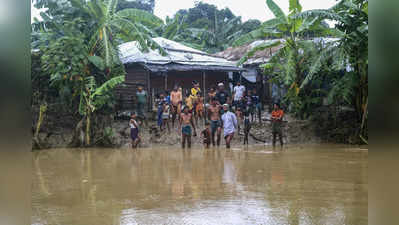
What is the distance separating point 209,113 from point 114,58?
4.02 meters

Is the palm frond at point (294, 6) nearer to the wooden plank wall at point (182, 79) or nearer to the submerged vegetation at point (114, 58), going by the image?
the submerged vegetation at point (114, 58)

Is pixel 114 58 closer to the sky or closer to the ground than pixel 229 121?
closer to the sky

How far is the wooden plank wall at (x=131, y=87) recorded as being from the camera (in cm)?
1759

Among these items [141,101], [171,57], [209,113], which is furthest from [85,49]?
[209,113]

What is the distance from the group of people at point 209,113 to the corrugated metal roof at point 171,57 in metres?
1.43

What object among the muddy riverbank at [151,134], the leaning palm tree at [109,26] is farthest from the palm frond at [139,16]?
the muddy riverbank at [151,134]

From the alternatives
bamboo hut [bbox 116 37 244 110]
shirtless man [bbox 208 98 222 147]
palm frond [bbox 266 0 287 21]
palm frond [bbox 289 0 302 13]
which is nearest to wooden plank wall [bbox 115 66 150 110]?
bamboo hut [bbox 116 37 244 110]

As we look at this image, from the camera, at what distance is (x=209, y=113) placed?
14.2 m

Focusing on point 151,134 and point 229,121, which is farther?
point 151,134

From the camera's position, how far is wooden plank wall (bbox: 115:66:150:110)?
57.7ft

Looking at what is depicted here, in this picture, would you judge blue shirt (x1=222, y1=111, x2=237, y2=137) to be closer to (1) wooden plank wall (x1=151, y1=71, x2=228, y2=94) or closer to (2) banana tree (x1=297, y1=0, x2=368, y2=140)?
(2) banana tree (x1=297, y1=0, x2=368, y2=140)

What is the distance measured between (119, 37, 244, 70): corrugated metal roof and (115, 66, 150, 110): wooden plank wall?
67cm

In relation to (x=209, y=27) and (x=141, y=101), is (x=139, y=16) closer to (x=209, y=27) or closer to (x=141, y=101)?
(x=141, y=101)

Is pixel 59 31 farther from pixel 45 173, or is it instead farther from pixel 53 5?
pixel 45 173
